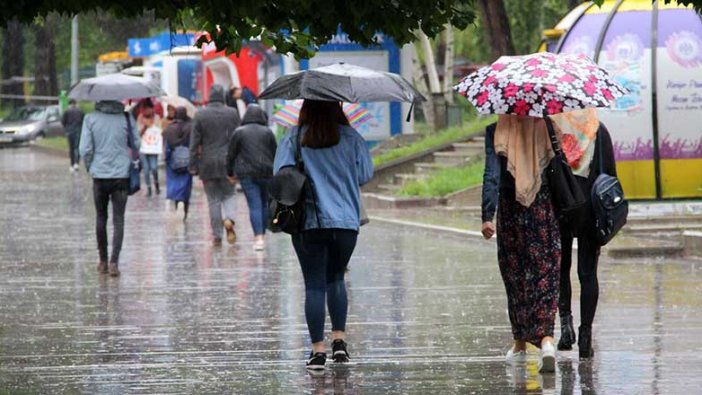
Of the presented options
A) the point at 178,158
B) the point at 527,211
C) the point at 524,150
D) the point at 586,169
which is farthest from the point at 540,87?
the point at 178,158

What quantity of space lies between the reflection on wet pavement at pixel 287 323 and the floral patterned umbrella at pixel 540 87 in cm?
152

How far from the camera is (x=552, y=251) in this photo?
30.8ft

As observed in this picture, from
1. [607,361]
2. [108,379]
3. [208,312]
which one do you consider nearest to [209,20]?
[108,379]

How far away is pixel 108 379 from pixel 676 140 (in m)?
12.1

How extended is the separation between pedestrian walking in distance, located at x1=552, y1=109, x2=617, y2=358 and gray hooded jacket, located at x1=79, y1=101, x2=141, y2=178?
255 inches

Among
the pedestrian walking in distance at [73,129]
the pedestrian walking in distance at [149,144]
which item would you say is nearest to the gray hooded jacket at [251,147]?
the pedestrian walking in distance at [149,144]

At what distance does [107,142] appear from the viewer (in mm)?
15430

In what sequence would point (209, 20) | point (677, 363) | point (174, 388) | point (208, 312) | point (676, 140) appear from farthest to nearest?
1. point (676, 140)
2. point (208, 312)
3. point (677, 363)
4. point (174, 388)
5. point (209, 20)

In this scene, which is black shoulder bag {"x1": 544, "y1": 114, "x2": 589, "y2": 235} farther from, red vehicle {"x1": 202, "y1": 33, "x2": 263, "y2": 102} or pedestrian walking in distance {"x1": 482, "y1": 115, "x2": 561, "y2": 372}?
red vehicle {"x1": 202, "y1": 33, "x2": 263, "y2": 102}

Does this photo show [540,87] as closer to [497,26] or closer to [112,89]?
[112,89]

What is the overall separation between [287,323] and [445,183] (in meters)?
14.2

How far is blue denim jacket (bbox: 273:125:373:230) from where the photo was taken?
945 cm

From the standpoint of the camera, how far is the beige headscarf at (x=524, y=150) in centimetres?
925

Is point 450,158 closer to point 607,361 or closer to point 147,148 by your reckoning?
point 147,148
